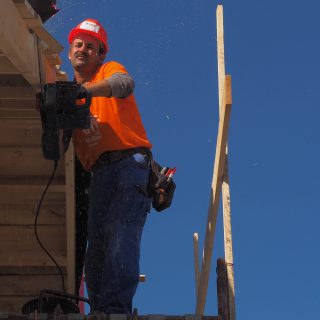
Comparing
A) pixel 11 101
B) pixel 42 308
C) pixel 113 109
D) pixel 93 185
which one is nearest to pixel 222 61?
pixel 113 109

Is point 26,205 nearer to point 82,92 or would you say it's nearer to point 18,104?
point 18,104

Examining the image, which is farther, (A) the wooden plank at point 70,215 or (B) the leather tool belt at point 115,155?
(A) the wooden plank at point 70,215

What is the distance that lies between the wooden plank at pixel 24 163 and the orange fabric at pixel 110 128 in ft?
4.88

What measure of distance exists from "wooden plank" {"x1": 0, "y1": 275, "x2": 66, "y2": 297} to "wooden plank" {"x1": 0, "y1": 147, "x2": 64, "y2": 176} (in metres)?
1.12

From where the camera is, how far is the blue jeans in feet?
14.7

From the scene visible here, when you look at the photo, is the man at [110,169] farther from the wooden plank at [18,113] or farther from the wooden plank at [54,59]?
the wooden plank at [18,113]

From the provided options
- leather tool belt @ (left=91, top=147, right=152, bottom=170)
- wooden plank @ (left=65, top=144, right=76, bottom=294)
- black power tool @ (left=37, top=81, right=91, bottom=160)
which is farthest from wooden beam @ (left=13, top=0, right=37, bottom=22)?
wooden plank @ (left=65, top=144, right=76, bottom=294)

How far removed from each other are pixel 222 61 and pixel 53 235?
2.52 metres

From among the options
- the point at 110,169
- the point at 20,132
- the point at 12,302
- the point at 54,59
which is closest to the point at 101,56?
the point at 54,59

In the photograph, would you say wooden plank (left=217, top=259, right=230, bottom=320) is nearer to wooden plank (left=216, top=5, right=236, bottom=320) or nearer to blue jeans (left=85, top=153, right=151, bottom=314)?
wooden plank (left=216, top=5, right=236, bottom=320)

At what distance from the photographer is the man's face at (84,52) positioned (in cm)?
534

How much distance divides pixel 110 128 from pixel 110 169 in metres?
0.29

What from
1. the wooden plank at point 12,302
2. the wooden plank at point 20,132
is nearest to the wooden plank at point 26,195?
the wooden plank at point 20,132

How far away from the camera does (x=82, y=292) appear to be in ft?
25.4
